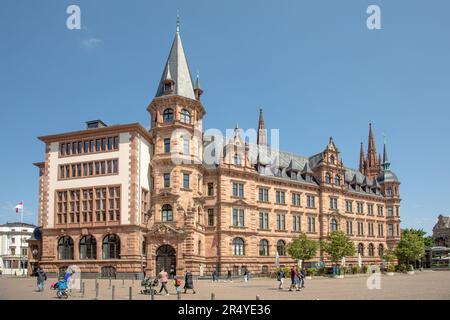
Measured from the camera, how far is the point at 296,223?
244 ft

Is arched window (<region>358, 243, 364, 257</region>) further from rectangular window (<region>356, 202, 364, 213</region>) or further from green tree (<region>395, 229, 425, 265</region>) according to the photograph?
A: green tree (<region>395, 229, 425, 265</region>)

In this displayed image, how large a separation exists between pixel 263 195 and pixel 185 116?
1785 cm

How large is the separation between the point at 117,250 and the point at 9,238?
3047 inches

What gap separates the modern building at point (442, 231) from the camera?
486 ft

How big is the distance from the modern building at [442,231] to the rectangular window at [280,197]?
311 feet

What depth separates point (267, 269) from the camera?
68125mm

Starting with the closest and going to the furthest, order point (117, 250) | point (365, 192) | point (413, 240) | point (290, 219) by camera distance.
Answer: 1. point (117, 250)
2. point (290, 219)
3. point (413, 240)
4. point (365, 192)

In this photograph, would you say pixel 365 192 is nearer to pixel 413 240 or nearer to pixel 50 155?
pixel 413 240

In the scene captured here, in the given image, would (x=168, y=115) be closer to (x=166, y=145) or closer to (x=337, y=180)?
(x=166, y=145)

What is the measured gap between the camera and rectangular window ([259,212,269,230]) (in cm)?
6925

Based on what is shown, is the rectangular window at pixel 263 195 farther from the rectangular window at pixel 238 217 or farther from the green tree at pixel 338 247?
the green tree at pixel 338 247

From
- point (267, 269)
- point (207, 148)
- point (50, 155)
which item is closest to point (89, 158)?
point (50, 155)

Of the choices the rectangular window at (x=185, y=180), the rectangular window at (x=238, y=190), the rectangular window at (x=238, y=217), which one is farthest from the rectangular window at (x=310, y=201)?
the rectangular window at (x=185, y=180)

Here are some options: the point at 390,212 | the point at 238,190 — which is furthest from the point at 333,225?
the point at 238,190
